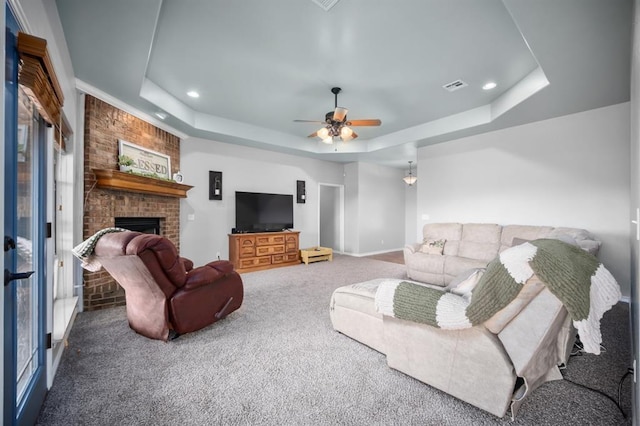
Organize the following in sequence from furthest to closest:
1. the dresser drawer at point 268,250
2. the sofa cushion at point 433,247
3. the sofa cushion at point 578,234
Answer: the dresser drawer at point 268,250, the sofa cushion at point 433,247, the sofa cushion at point 578,234

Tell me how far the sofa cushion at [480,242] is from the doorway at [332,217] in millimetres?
3573

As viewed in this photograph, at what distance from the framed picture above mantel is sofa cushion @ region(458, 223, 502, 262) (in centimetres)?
499

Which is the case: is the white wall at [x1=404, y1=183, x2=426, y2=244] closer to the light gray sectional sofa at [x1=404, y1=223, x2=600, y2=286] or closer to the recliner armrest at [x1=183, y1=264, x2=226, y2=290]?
the light gray sectional sofa at [x1=404, y1=223, x2=600, y2=286]

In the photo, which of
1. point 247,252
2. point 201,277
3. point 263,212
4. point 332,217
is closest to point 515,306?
point 201,277

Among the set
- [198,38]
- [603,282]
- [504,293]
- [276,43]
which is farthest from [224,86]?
[603,282]

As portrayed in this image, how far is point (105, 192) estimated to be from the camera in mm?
3305

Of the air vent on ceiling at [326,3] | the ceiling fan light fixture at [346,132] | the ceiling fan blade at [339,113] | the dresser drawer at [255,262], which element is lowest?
the dresser drawer at [255,262]

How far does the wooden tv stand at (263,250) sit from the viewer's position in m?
5.16

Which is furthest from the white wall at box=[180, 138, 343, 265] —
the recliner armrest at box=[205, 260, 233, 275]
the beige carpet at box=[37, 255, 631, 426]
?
the recliner armrest at box=[205, 260, 233, 275]

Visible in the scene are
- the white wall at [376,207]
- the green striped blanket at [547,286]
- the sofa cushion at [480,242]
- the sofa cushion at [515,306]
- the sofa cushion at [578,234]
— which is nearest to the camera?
the green striped blanket at [547,286]

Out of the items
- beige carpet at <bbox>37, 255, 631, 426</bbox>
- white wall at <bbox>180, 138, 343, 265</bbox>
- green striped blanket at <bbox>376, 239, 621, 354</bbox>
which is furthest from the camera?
white wall at <bbox>180, 138, 343, 265</bbox>

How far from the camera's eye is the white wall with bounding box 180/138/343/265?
5.01 m

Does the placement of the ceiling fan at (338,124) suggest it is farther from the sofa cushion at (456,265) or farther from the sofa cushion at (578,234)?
the sofa cushion at (578,234)

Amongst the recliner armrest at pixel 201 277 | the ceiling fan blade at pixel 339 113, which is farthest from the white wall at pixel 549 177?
the recliner armrest at pixel 201 277
